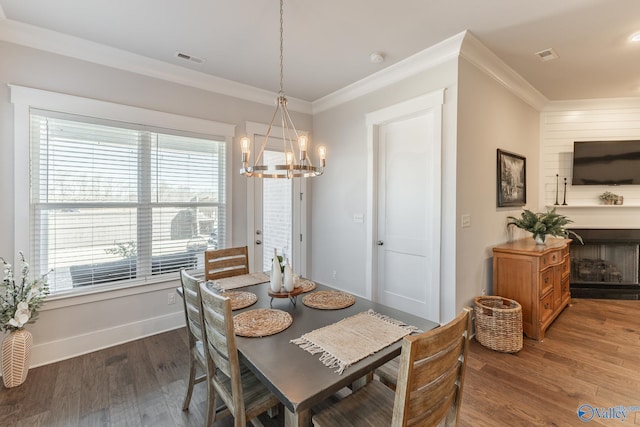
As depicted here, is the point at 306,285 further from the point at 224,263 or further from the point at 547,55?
the point at 547,55

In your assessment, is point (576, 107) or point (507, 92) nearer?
point (507, 92)

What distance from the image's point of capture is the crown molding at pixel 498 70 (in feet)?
8.78

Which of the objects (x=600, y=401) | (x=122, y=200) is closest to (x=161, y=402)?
(x=122, y=200)

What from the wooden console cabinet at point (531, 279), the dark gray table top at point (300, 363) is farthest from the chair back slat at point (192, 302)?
the wooden console cabinet at point (531, 279)

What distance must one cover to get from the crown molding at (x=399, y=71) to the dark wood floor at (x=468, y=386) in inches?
109

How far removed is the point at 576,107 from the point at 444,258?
3587 millimetres

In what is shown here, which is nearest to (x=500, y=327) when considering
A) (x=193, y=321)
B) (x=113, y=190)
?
(x=193, y=321)

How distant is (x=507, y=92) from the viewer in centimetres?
345

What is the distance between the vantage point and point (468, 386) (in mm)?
2211

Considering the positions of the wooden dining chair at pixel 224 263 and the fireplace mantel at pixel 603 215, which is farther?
the fireplace mantel at pixel 603 215

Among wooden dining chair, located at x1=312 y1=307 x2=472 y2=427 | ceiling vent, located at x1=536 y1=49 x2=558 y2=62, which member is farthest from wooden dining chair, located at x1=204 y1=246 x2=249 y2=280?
ceiling vent, located at x1=536 y1=49 x2=558 y2=62

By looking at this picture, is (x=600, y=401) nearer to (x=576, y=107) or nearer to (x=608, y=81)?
(x=608, y=81)

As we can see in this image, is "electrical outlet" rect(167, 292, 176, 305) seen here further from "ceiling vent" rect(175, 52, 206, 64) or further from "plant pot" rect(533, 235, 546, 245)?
"plant pot" rect(533, 235, 546, 245)

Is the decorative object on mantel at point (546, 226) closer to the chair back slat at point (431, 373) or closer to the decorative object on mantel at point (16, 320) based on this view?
the chair back slat at point (431, 373)
